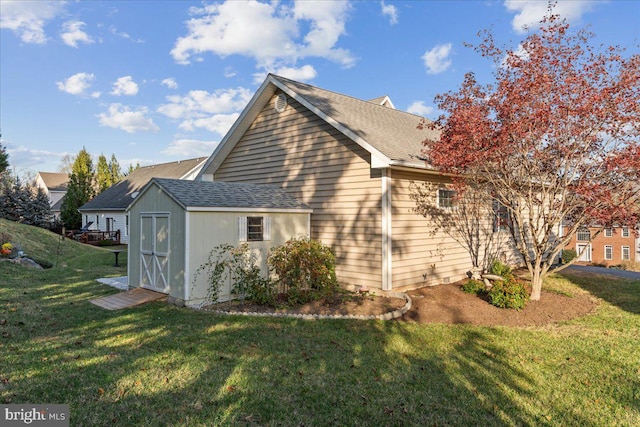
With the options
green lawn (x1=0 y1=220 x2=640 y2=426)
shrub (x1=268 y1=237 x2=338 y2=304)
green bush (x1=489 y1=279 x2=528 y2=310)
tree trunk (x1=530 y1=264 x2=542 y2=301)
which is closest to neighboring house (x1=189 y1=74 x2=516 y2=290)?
shrub (x1=268 y1=237 x2=338 y2=304)

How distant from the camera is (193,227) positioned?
8.37 m

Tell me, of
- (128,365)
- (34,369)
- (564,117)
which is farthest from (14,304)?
(564,117)

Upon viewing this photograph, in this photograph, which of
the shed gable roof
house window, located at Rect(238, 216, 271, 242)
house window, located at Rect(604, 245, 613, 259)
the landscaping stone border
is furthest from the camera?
house window, located at Rect(604, 245, 613, 259)

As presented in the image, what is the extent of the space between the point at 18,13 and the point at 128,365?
1148cm

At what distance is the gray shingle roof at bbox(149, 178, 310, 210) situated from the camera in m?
8.70

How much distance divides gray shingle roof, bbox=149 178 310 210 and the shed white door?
2.49ft

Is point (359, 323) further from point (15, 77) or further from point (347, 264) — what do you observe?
point (15, 77)

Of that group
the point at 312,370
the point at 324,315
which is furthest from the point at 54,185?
the point at 312,370

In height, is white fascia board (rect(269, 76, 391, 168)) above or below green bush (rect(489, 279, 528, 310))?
above

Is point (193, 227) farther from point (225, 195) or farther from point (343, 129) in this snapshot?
point (343, 129)

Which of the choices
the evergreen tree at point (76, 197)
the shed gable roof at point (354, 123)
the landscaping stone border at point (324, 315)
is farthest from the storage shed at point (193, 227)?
the evergreen tree at point (76, 197)

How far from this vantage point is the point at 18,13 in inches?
421

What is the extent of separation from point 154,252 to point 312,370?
20.2 ft

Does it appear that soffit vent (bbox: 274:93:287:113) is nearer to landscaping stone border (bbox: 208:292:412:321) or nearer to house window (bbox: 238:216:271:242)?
house window (bbox: 238:216:271:242)
